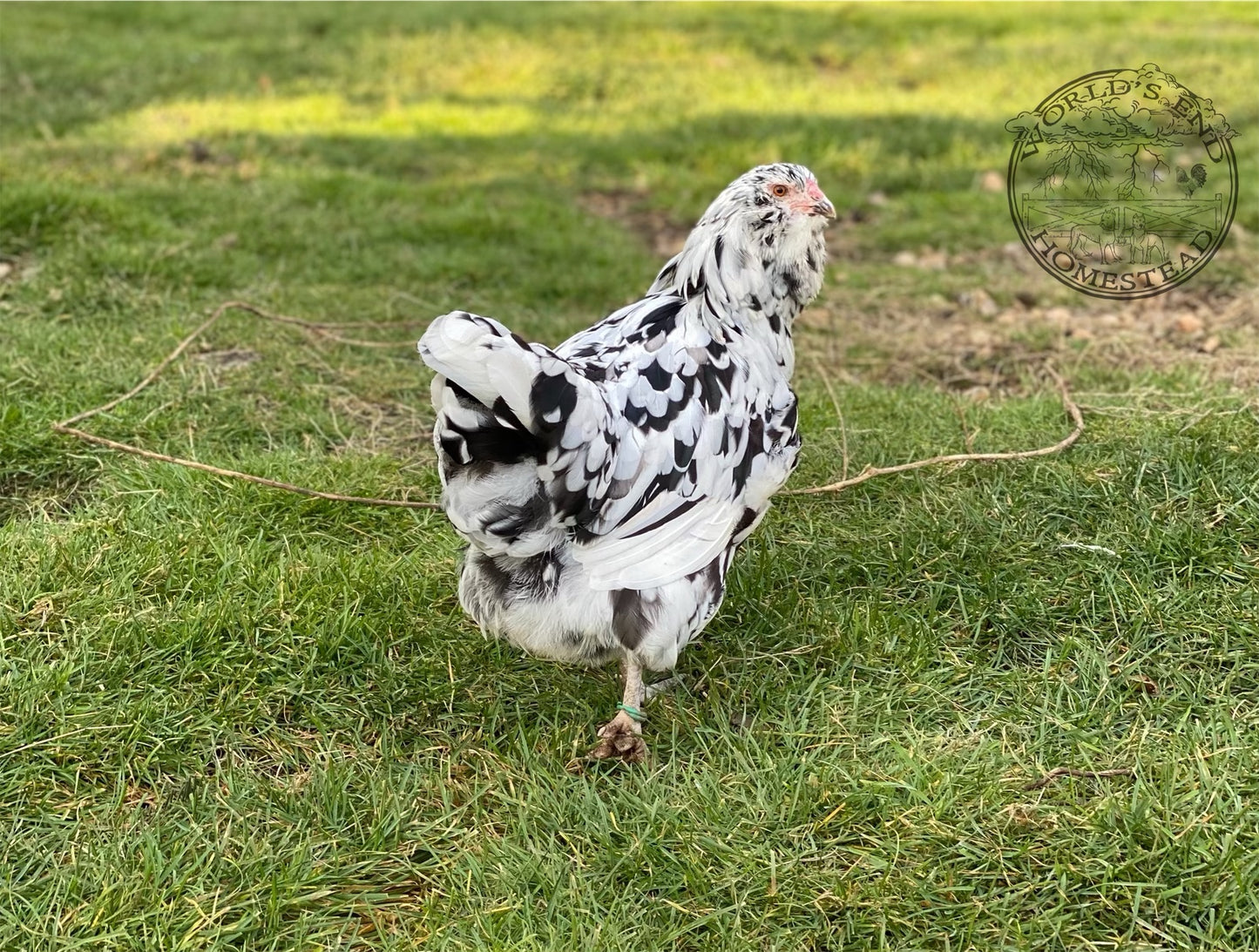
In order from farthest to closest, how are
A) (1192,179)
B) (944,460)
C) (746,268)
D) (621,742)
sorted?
1. (1192,179)
2. (944,460)
3. (746,268)
4. (621,742)

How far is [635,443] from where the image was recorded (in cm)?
249

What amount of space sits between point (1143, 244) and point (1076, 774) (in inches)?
165

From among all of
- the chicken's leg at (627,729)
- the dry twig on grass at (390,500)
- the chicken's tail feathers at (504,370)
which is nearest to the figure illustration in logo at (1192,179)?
the dry twig on grass at (390,500)

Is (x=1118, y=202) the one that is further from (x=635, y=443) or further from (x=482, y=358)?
(x=482, y=358)

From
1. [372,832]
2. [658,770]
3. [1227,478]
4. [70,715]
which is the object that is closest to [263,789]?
[372,832]

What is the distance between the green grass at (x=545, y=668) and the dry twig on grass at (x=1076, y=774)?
30 mm

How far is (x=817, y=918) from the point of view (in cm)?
225

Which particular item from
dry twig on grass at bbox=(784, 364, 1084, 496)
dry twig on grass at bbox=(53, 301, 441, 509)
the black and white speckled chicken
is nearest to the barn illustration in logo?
dry twig on grass at bbox=(784, 364, 1084, 496)

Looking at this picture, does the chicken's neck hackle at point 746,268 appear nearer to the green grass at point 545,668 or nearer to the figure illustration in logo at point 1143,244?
the green grass at point 545,668

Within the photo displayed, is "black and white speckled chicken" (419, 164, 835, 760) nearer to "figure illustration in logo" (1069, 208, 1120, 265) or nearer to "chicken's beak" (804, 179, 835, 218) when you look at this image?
"chicken's beak" (804, 179, 835, 218)

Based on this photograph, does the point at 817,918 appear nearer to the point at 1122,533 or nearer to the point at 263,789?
the point at 263,789

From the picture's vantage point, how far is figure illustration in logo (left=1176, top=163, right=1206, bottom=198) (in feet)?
19.5

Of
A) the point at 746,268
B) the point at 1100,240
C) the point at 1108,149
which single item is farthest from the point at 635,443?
the point at 1108,149

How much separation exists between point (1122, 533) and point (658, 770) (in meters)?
1.62
